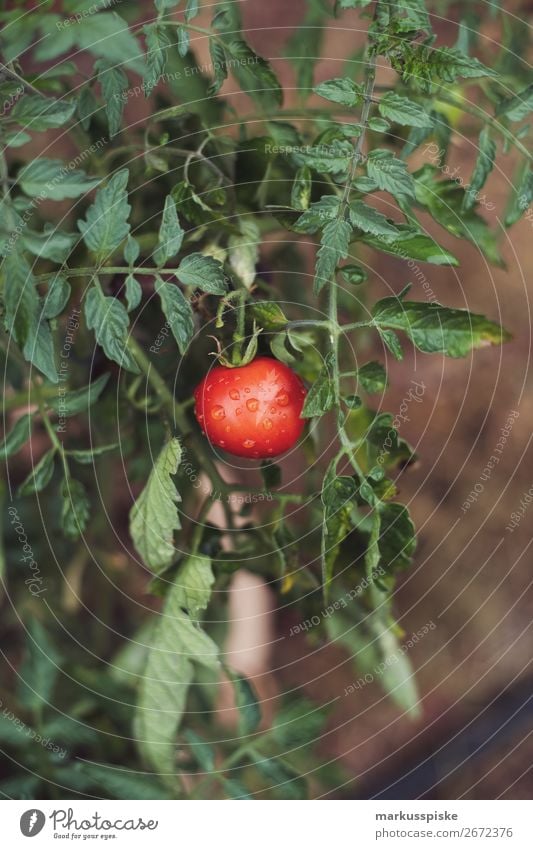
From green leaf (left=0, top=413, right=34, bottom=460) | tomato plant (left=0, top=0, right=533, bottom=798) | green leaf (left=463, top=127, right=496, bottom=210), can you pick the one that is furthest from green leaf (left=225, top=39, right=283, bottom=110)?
green leaf (left=0, top=413, right=34, bottom=460)

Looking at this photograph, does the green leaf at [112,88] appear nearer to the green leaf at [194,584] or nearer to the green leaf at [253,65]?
the green leaf at [253,65]

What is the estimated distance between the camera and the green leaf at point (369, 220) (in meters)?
0.34

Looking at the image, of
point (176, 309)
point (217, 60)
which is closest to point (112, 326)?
point (176, 309)

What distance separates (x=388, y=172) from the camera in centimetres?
35

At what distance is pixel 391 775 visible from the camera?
627 millimetres

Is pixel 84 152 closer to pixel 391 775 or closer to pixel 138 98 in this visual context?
pixel 138 98

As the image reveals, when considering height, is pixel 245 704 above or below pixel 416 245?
below

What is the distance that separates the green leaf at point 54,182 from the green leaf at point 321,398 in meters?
0.14

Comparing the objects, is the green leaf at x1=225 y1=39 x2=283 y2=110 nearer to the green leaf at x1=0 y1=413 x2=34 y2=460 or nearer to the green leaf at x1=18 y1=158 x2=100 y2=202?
the green leaf at x1=18 y1=158 x2=100 y2=202

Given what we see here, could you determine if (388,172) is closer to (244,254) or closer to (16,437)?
(244,254)

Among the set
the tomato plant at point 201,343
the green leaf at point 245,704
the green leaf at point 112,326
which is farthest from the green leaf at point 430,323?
the green leaf at point 245,704

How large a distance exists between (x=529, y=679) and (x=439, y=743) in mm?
90

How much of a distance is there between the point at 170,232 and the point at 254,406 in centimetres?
9
